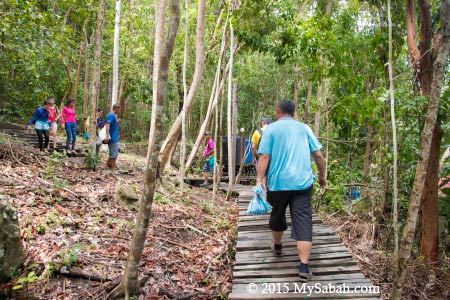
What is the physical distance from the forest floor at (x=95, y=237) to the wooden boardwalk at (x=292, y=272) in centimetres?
44

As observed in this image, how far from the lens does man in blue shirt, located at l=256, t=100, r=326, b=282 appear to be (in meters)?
3.66

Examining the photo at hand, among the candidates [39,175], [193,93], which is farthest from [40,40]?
[193,93]

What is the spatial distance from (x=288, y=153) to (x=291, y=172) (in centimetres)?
21

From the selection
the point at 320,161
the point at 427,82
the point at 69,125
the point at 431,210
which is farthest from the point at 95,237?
the point at 69,125

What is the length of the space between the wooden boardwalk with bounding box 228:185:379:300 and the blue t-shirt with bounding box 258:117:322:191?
0.96 meters

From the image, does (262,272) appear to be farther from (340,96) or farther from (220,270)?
(340,96)

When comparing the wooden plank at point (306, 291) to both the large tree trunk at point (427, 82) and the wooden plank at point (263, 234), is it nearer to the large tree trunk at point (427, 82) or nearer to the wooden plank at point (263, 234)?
the wooden plank at point (263, 234)

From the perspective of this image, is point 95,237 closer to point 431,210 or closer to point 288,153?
point 288,153

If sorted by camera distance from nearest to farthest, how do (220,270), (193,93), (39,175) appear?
1. (220,270)
2. (39,175)
3. (193,93)

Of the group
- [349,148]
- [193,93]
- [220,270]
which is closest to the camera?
[220,270]

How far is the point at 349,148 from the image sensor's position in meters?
10.7

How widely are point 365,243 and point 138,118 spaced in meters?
20.6

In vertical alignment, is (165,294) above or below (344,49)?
below

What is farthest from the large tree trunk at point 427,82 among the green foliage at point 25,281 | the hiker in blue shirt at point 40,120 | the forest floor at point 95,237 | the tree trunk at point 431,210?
the hiker in blue shirt at point 40,120
